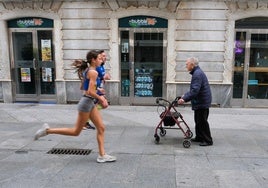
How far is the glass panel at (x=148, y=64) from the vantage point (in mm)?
10670

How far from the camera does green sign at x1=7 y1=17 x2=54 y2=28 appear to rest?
10945mm

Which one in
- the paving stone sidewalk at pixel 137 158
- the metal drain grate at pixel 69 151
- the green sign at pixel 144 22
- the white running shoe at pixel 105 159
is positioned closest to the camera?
the paving stone sidewalk at pixel 137 158

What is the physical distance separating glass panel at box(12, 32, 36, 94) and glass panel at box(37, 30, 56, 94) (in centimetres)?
33

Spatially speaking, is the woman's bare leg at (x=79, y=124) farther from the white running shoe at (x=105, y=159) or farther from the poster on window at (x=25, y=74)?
the poster on window at (x=25, y=74)

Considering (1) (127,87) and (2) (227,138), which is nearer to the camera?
(2) (227,138)

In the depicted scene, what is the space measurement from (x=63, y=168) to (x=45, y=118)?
405 centimetres

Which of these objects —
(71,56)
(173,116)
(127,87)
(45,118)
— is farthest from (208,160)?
(71,56)

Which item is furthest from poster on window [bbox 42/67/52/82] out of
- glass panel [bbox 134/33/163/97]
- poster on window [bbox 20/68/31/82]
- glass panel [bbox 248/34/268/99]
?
glass panel [bbox 248/34/268/99]

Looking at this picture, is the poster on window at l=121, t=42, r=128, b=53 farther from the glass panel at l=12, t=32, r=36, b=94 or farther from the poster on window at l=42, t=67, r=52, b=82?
the glass panel at l=12, t=32, r=36, b=94

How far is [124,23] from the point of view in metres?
10.6

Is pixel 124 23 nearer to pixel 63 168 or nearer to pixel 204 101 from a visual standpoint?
pixel 204 101

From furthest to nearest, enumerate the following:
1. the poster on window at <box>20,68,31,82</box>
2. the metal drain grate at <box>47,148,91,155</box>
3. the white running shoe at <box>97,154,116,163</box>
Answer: the poster on window at <box>20,68,31,82</box>
the metal drain grate at <box>47,148,91,155</box>
the white running shoe at <box>97,154,116,163</box>

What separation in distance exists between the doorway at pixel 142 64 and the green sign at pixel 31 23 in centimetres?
272

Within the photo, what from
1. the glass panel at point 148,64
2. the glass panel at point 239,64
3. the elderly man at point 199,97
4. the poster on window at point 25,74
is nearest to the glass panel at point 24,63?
the poster on window at point 25,74
